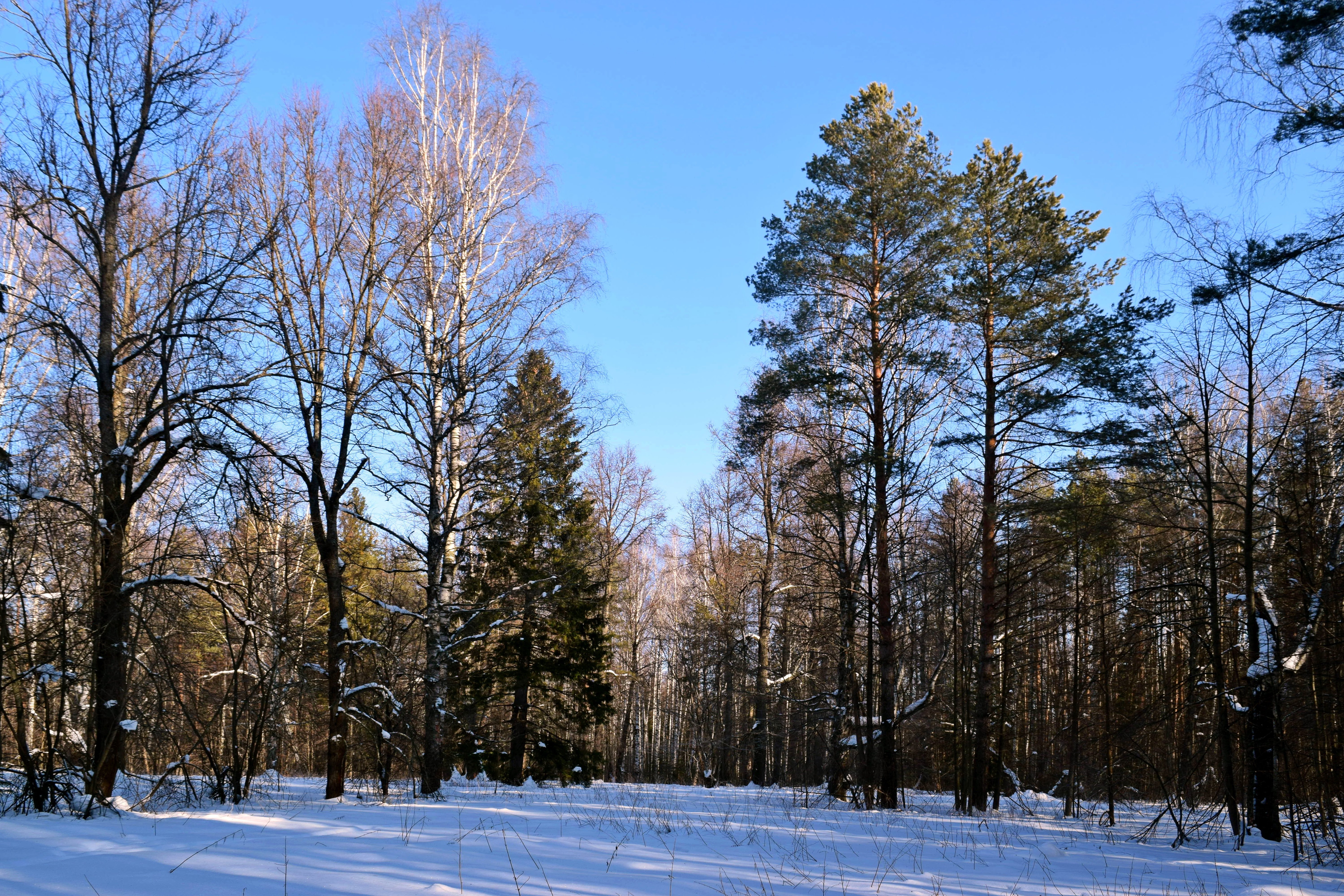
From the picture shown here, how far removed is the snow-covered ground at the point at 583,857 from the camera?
4.64 meters

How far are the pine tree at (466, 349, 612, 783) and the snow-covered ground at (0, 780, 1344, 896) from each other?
31.2 feet

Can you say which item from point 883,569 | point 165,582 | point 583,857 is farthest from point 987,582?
point 165,582

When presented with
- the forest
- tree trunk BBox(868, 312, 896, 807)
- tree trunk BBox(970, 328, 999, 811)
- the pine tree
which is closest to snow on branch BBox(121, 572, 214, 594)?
the forest

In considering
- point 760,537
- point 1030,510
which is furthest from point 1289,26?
point 760,537

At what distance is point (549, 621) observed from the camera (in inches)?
790

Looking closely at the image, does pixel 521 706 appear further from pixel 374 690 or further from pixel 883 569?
pixel 883 569

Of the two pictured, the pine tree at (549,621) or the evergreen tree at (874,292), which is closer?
the evergreen tree at (874,292)

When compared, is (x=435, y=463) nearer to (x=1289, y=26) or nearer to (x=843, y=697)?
(x=843, y=697)

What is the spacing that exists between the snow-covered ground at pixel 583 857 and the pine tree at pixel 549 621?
952cm

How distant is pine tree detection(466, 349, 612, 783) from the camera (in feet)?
64.8

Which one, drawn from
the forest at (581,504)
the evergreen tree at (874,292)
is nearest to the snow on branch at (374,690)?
the forest at (581,504)

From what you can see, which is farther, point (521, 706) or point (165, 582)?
point (521, 706)

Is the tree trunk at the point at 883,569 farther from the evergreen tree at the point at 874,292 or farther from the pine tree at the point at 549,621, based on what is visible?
the pine tree at the point at 549,621

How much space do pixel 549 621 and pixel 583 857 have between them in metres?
14.2
